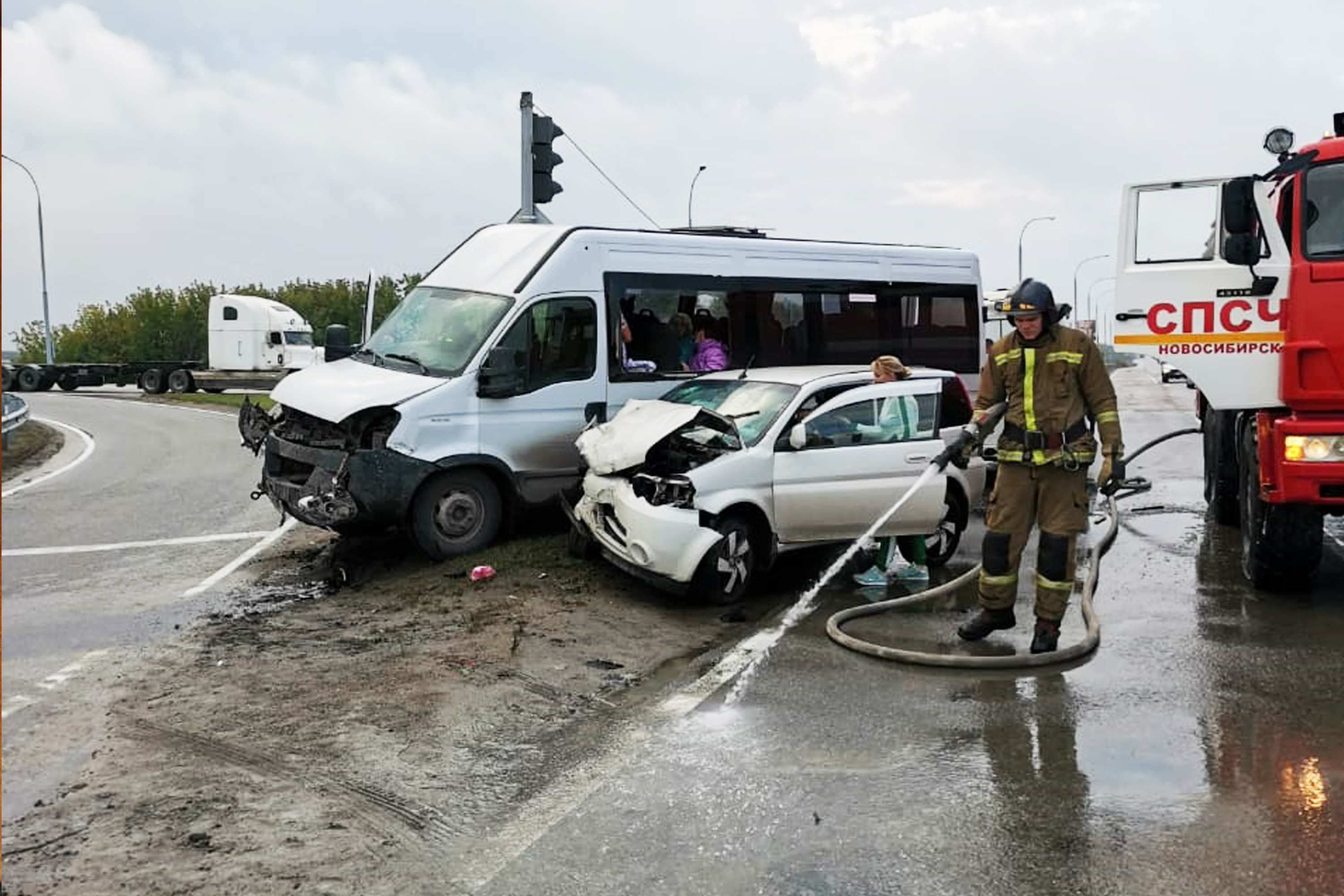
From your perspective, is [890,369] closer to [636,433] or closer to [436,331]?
[636,433]

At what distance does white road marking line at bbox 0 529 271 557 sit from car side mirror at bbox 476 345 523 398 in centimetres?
322

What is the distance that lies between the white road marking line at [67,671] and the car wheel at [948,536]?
→ 18.5 ft

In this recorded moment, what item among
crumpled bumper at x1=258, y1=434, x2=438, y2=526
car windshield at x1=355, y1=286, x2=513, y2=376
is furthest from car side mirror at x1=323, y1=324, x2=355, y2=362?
crumpled bumper at x1=258, y1=434, x2=438, y2=526

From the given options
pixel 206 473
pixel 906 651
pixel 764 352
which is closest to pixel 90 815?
pixel 906 651

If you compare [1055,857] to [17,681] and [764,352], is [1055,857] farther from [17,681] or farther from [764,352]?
[764,352]

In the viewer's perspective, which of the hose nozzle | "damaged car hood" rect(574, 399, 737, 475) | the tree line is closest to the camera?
the hose nozzle

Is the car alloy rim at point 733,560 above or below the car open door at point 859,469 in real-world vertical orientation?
below

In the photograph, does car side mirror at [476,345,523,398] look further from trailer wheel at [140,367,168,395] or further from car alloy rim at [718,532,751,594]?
trailer wheel at [140,367,168,395]

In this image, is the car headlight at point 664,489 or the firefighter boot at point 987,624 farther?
the car headlight at point 664,489

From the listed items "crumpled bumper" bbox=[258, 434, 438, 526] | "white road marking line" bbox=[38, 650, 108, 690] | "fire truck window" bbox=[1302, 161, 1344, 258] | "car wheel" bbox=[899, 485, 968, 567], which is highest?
"fire truck window" bbox=[1302, 161, 1344, 258]

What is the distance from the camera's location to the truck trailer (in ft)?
130

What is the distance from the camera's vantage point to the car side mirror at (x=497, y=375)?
968 cm

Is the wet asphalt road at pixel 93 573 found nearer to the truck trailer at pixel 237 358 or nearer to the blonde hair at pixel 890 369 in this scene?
the blonde hair at pixel 890 369

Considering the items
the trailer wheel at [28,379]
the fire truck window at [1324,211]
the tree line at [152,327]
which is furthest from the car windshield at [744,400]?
the tree line at [152,327]
